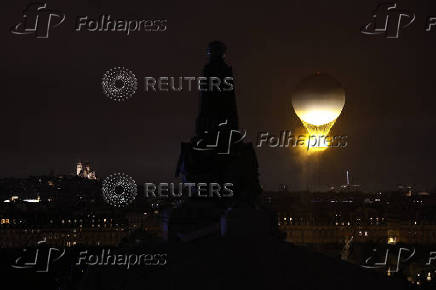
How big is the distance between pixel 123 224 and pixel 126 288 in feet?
413

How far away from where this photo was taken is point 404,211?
15675 cm

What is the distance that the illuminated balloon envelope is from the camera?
24.2 m

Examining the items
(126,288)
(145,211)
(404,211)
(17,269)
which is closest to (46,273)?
(17,269)

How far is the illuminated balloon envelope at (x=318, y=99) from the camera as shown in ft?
79.3

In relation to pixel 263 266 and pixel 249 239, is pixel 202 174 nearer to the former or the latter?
pixel 249 239

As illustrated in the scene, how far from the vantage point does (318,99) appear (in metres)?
24.2
